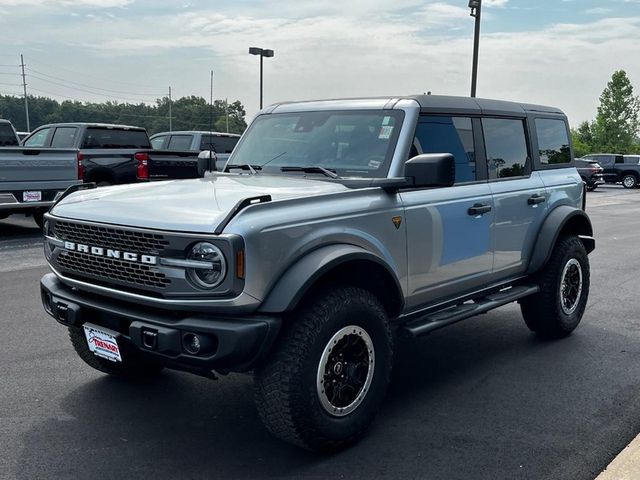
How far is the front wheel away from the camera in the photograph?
34.6 meters

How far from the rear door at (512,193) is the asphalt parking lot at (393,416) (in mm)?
845

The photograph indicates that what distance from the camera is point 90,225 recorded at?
355cm

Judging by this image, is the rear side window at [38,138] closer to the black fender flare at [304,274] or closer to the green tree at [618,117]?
the black fender flare at [304,274]

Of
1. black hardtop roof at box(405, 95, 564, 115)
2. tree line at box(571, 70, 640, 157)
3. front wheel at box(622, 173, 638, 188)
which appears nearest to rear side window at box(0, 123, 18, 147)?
black hardtop roof at box(405, 95, 564, 115)

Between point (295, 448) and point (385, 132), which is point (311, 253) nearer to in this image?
point (295, 448)

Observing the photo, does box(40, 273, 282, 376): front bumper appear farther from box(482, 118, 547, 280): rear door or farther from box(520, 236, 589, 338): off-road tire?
box(520, 236, 589, 338): off-road tire

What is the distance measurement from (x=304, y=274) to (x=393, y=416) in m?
1.30

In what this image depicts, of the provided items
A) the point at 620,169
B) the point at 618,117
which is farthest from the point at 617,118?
the point at 620,169

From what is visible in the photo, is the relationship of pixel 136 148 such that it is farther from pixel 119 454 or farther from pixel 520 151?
pixel 119 454

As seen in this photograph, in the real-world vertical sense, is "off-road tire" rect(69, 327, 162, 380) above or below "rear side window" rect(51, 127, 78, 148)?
below

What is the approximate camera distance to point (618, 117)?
62.6 meters

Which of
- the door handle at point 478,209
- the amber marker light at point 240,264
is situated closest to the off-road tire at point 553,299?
the door handle at point 478,209

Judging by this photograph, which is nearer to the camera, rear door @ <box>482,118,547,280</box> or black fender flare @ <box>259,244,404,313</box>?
black fender flare @ <box>259,244,404,313</box>

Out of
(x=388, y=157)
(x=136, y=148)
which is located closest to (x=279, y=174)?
(x=388, y=157)
